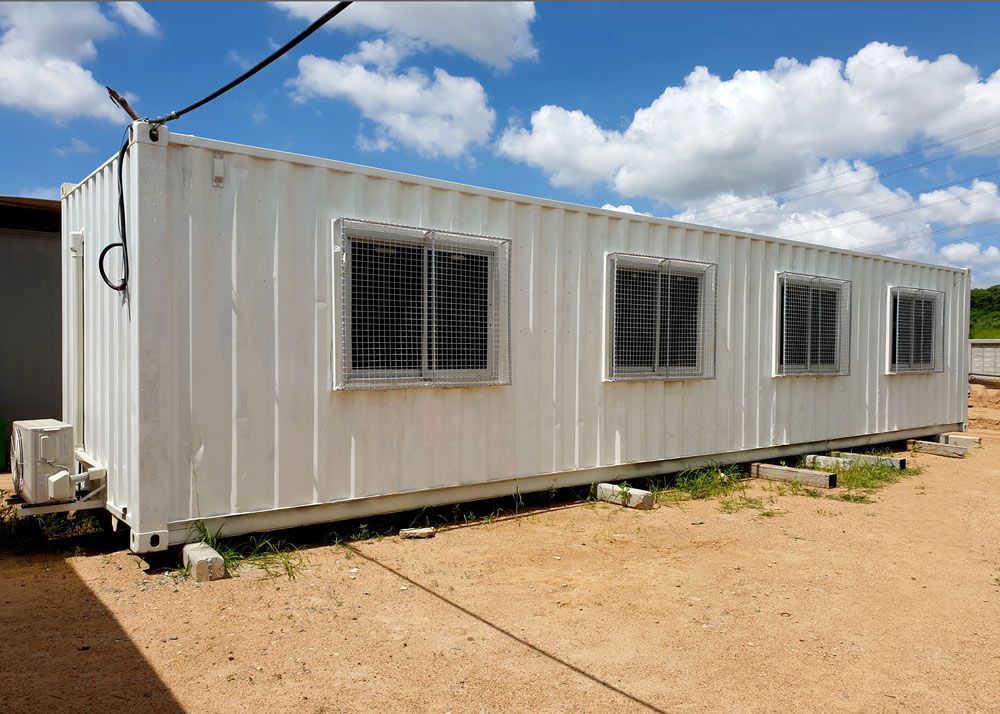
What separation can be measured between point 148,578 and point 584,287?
3.99 m

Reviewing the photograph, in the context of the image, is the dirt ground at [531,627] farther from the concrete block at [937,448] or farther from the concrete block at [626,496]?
the concrete block at [937,448]

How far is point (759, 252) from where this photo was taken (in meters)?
7.71

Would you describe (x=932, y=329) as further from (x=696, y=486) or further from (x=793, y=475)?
(x=696, y=486)

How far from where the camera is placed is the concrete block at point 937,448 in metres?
9.62

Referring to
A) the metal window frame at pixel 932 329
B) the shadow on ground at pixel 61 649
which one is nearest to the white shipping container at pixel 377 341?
the shadow on ground at pixel 61 649

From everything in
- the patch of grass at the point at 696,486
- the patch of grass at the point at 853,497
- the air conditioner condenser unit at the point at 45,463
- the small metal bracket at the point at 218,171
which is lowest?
the patch of grass at the point at 853,497

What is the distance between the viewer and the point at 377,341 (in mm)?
4996

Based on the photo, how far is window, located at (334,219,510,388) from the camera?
4.90 meters

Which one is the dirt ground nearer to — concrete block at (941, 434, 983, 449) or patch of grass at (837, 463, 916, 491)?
patch of grass at (837, 463, 916, 491)

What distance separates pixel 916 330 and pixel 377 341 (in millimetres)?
8335

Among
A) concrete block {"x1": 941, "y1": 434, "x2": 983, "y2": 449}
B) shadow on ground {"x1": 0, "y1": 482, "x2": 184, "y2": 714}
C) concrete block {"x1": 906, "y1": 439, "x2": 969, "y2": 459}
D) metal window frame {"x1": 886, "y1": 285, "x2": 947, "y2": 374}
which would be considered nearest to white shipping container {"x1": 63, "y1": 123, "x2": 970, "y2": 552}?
shadow on ground {"x1": 0, "y1": 482, "x2": 184, "y2": 714}

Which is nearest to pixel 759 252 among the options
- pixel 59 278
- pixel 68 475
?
pixel 68 475

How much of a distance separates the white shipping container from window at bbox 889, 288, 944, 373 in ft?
8.78

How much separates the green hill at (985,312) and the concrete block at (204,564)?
121 ft
